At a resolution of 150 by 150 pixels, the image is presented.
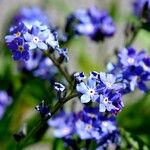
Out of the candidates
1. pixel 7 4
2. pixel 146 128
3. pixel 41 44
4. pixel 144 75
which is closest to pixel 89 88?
pixel 41 44

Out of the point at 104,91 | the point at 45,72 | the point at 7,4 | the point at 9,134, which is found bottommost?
the point at 7,4

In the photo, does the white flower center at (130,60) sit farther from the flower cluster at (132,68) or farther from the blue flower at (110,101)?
the blue flower at (110,101)

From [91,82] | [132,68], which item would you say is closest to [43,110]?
[91,82]

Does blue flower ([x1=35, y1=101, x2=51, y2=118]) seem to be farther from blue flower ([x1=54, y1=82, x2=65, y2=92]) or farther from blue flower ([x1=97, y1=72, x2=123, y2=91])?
blue flower ([x1=97, y1=72, x2=123, y2=91])

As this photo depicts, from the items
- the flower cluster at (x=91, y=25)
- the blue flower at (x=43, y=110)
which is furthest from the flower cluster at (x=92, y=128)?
the flower cluster at (x=91, y=25)

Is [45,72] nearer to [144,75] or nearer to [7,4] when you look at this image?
[144,75]

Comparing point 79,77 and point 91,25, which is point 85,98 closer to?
point 79,77

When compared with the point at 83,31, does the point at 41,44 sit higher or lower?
higher
